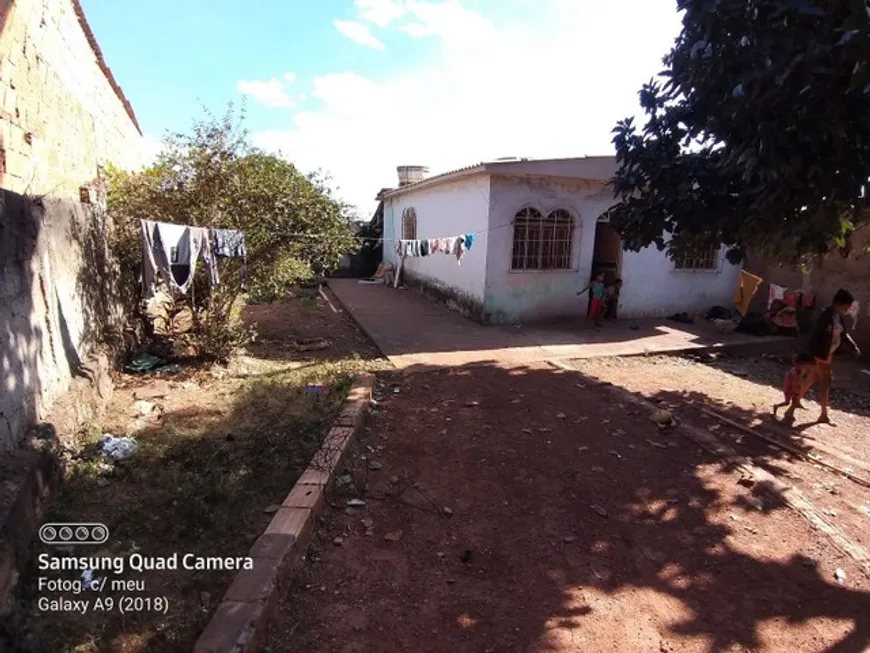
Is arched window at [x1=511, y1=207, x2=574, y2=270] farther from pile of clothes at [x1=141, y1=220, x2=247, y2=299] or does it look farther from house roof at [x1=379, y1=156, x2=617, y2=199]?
pile of clothes at [x1=141, y1=220, x2=247, y2=299]

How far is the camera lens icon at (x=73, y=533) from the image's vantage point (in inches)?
118

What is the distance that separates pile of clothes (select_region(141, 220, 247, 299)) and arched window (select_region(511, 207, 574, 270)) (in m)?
5.39

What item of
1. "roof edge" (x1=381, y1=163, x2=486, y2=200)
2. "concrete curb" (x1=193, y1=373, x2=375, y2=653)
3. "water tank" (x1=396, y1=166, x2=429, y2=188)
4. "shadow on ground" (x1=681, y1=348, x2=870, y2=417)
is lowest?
"shadow on ground" (x1=681, y1=348, x2=870, y2=417)

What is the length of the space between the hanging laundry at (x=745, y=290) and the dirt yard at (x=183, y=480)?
9339 millimetres

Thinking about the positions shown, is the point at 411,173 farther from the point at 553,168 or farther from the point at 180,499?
the point at 180,499

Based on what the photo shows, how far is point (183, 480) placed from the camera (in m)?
3.75

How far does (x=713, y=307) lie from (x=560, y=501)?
399 inches

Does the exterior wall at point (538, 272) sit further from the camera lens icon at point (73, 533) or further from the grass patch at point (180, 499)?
the camera lens icon at point (73, 533)

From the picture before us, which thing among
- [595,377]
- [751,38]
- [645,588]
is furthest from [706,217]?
[645,588]

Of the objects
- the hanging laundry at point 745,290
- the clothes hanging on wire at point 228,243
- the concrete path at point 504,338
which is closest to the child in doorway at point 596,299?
the concrete path at point 504,338

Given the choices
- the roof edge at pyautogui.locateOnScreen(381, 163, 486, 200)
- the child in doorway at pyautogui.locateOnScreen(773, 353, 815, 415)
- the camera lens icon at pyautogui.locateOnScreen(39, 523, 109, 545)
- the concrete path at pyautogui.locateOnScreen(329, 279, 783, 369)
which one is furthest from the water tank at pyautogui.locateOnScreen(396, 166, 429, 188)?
the camera lens icon at pyautogui.locateOnScreen(39, 523, 109, 545)

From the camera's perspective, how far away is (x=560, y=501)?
370 centimetres

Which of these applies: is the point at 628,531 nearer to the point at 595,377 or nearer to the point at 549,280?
the point at 595,377

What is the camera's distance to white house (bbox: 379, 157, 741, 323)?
31.3 feet
